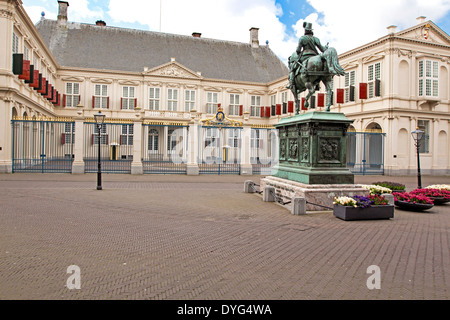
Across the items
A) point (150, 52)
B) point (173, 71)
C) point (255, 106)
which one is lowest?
point (255, 106)

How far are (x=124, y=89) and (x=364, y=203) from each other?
35168 mm

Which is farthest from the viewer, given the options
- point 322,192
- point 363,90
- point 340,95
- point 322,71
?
point 340,95

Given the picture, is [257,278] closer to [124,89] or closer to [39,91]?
[39,91]

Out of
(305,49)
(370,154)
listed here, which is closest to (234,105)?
(370,154)

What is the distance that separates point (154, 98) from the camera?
3981 cm

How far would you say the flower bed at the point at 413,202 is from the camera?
32.6 ft

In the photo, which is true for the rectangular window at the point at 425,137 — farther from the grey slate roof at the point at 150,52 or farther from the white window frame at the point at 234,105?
the grey slate roof at the point at 150,52

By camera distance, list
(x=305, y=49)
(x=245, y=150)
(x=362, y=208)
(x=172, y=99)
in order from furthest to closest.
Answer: (x=172, y=99) → (x=245, y=150) → (x=305, y=49) → (x=362, y=208)

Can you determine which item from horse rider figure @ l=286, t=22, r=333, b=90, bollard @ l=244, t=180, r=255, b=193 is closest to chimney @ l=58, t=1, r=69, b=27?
bollard @ l=244, t=180, r=255, b=193

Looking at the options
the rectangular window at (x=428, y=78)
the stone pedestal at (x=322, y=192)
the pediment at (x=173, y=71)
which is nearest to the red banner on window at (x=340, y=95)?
the rectangular window at (x=428, y=78)

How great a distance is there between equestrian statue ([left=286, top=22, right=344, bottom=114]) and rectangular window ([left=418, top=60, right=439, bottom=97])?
19107 millimetres

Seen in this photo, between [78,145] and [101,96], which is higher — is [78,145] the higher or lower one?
the lower one

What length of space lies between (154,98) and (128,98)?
2850 millimetres

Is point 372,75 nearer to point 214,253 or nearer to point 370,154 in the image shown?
point 370,154
